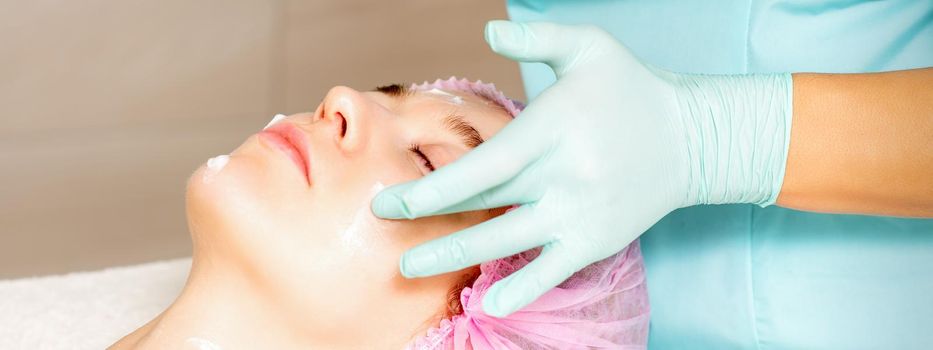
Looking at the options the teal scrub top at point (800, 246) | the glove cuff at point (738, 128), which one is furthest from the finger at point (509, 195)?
the teal scrub top at point (800, 246)

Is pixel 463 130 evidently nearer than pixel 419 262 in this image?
No

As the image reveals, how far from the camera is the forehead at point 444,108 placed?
140cm

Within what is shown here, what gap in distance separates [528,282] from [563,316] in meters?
0.20

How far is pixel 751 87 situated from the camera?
1.32 meters

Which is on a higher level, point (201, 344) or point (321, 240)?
point (321, 240)

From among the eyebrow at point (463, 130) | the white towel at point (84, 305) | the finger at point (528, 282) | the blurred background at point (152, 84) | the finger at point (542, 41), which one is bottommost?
the white towel at point (84, 305)

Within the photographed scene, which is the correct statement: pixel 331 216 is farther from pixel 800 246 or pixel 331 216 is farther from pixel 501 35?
pixel 800 246

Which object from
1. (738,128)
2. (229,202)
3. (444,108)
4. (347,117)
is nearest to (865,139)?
(738,128)

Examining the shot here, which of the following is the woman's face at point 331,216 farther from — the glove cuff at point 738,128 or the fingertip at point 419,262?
the glove cuff at point 738,128

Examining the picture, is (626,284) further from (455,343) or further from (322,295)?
(322,295)

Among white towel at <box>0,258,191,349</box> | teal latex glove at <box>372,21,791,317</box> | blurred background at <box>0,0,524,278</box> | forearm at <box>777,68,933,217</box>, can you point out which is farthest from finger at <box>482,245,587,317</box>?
blurred background at <box>0,0,524,278</box>

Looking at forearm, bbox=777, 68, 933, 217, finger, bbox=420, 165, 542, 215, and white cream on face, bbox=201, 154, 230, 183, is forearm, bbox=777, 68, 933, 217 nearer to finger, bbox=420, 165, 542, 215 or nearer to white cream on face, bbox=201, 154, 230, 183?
finger, bbox=420, 165, 542, 215

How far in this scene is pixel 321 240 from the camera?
50.5 inches

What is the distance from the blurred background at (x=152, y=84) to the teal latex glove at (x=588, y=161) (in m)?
1.22
